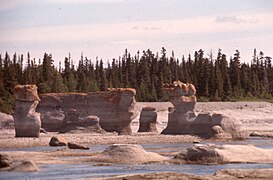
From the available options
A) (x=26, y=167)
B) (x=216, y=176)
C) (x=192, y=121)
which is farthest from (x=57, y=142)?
(x=216, y=176)

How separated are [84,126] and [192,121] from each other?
31.4ft

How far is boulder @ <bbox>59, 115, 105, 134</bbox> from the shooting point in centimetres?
6944

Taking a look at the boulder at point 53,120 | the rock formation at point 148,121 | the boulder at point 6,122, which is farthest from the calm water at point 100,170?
the boulder at point 6,122

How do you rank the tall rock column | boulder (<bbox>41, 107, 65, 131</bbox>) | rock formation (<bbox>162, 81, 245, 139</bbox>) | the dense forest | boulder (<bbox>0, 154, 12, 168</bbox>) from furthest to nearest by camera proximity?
the dense forest → boulder (<bbox>41, 107, 65, 131</bbox>) → the tall rock column → rock formation (<bbox>162, 81, 245, 139</bbox>) → boulder (<bbox>0, 154, 12, 168</bbox>)

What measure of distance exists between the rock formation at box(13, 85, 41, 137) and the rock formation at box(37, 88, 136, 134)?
992 centimetres

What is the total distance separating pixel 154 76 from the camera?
11681 cm

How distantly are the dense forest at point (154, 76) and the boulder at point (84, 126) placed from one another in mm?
22456

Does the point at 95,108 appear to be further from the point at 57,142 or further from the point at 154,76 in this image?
the point at 154,76

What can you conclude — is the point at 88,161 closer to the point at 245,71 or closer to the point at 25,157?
the point at 25,157

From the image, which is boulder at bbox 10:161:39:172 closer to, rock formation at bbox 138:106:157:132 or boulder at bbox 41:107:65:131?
boulder at bbox 41:107:65:131

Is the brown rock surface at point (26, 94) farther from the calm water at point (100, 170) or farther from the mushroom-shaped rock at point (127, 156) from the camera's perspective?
the calm water at point (100, 170)

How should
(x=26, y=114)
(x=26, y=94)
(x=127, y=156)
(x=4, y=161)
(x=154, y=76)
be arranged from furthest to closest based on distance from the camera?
(x=154, y=76), (x=26, y=94), (x=26, y=114), (x=127, y=156), (x=4, y=161)

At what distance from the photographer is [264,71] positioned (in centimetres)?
13225

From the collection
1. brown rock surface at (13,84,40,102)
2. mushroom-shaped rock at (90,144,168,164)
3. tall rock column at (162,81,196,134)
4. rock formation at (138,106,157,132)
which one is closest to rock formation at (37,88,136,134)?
rock formation at (138,106,157,132)
